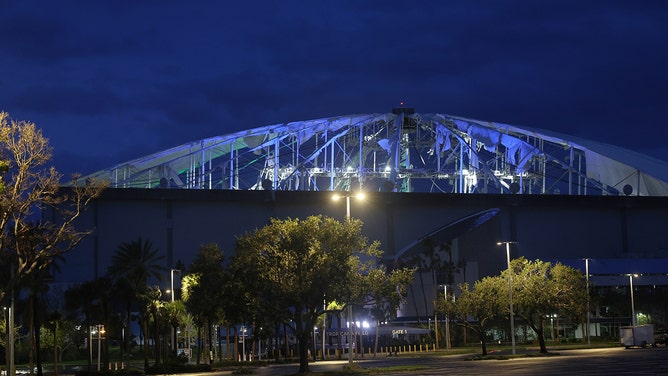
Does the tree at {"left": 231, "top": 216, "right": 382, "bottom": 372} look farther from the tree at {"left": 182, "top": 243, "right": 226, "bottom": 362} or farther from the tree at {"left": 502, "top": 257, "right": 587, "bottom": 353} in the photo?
the tree at {"left": 502, "top": 257, "right": 587, "bottom": 353}

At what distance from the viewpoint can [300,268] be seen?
5762 centimetres

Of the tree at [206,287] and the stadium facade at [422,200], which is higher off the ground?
the stadium facade at [422,200]

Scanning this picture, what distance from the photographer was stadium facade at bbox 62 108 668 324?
143000 mm

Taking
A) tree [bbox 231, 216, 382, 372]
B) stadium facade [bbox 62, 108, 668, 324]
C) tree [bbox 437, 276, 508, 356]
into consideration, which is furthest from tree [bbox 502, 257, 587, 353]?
stadium facade [bbox 62, 108, 668, 324]

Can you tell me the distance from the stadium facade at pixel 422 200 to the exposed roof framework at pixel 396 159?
25 cm

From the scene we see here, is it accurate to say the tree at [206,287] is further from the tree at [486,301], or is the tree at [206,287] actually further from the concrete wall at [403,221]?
the concrete wall at [403,221]

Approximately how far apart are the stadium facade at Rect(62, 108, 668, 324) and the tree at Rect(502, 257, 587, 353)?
56500 millimetres

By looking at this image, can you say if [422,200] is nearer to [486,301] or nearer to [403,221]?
A: [403,221]

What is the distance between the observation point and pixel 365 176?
14912 centimetres

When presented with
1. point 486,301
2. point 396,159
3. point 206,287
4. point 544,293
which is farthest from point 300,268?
point 396,159

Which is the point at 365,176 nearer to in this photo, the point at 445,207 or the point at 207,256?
the point at 445,207

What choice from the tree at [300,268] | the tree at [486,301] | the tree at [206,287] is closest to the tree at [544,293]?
the tree at [486,301]

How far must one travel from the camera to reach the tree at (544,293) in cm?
8169

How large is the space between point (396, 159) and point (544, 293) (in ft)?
215
